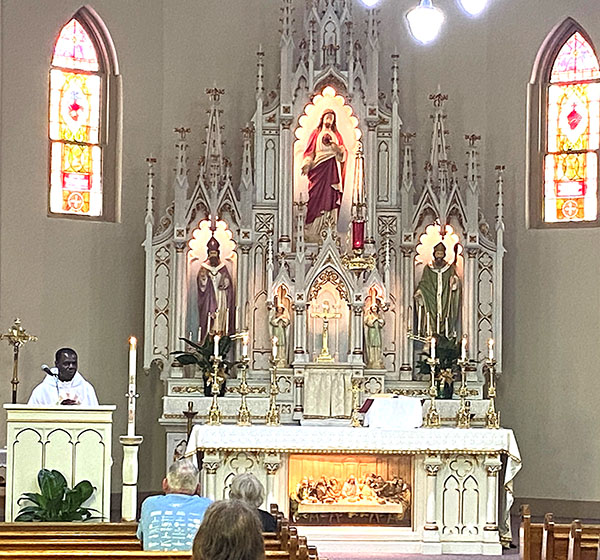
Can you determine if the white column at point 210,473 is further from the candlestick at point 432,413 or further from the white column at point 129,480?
the white column at point 129,480

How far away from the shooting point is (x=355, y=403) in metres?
15.1

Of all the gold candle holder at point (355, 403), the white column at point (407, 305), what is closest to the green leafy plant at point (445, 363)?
the white column at point (407, 305)

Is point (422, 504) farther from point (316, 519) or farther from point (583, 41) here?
point (583, 41)

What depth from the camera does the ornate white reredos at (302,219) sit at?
1652 centimetres

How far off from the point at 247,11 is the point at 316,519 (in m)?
7.23

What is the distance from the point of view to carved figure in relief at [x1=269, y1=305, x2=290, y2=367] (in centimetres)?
1636

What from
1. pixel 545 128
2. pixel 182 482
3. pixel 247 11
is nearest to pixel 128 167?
pixel 247 11

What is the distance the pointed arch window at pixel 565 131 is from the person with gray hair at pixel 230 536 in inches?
544

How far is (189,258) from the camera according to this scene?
16672 mm

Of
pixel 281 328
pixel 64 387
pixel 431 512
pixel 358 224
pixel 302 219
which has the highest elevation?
pixel 302 219

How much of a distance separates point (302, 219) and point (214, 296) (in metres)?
1.45

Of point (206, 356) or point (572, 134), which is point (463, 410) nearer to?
point (206, 356)

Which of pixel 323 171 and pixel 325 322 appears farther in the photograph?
pixel 323 171

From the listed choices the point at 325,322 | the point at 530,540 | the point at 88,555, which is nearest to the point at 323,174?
the point at 325,322
